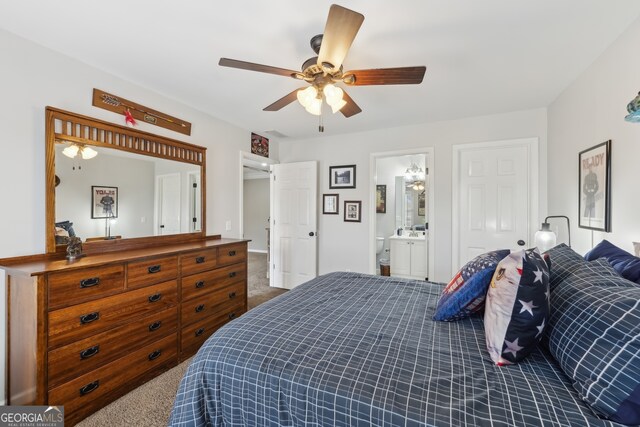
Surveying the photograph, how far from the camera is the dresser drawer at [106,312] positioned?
1688 mm

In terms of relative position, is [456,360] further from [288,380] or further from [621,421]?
[288,380]

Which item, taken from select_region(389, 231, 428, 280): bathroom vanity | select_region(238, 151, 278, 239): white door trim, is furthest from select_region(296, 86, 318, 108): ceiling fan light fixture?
select_region(389, 231, 428, 280): bathroom vanity

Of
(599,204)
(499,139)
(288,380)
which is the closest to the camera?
(288,380)

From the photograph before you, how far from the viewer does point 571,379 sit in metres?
0.90

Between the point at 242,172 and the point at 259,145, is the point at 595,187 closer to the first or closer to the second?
the point at 242,172

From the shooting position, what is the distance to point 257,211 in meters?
8.73

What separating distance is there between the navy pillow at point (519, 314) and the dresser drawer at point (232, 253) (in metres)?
2.41

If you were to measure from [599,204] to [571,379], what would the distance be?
71.7 inches

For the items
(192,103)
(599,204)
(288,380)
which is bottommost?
(288,380)

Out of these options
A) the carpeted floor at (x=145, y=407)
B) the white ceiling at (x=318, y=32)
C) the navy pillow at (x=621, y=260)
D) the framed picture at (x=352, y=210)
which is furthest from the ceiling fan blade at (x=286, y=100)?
the carpeted floor at (x=145, y=407)

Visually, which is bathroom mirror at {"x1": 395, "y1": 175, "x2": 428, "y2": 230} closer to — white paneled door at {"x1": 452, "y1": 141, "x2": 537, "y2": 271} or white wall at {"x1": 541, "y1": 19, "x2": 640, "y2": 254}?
white paneled door at {"x1": 452, "y1": 141, "x2": 537, "y2": 271}

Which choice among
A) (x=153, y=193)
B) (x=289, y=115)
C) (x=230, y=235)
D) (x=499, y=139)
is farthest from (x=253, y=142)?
(x=499, y=139)

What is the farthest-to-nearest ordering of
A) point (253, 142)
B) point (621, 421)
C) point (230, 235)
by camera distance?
point (253, 142), point (230, 235), point (621, 421)

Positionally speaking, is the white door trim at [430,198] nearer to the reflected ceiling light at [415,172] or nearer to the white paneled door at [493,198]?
the white paneled door at [493,198]
